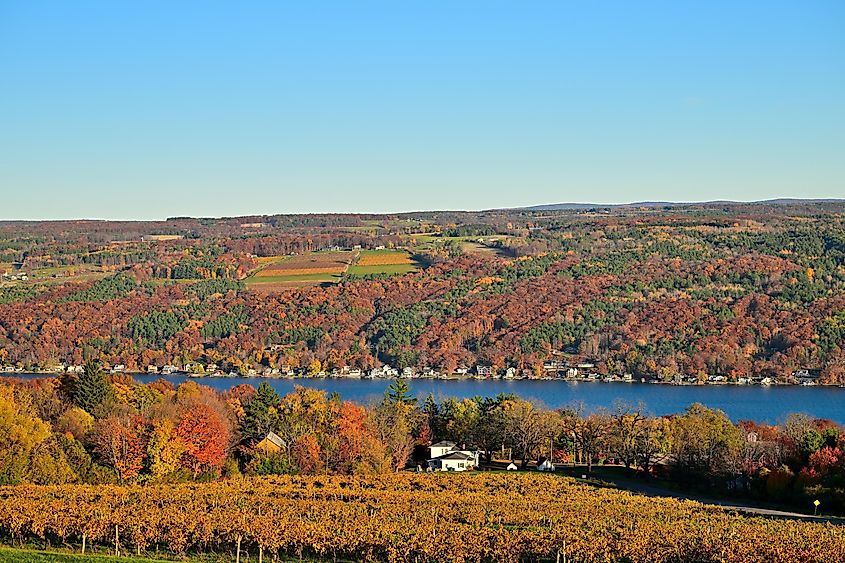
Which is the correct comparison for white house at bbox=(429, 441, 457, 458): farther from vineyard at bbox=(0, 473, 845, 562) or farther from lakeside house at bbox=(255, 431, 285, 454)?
vineyard at bbox=(0, 473, 845, 562)

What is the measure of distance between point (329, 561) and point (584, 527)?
6476 mm

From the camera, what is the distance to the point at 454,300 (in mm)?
119625

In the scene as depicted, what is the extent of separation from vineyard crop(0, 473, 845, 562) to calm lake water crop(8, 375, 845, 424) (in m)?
38.9

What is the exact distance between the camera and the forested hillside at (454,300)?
101688mm

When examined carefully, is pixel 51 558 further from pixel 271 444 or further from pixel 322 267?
pixel 322 267

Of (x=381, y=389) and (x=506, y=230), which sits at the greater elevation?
(x=506, y=230)

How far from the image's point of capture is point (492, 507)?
95.3 ft

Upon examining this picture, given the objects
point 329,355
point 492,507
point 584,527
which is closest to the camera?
point 584,527

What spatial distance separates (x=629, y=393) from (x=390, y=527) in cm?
6246

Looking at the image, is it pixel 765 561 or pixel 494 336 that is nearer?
pixel 765 561

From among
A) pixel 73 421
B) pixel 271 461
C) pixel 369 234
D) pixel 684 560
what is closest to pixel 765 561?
pixel 684 560

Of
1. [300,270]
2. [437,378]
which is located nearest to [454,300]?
[300,270]

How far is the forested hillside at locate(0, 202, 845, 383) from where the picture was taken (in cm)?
10169

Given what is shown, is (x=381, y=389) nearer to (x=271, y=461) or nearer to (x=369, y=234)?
(x=271, y=461)
